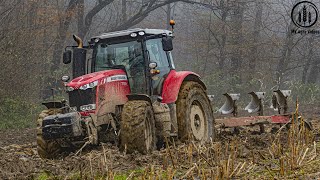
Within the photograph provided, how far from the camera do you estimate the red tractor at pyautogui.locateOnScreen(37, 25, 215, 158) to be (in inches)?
277

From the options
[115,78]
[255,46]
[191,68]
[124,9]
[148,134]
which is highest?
[124,9]

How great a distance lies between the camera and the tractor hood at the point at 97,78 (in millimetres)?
7496

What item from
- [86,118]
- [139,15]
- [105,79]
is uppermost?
[139,15]

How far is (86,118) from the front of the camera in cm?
721

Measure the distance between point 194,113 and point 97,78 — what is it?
6.96ft

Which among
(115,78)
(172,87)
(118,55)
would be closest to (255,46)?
(172,87)

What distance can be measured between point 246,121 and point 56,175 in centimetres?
458

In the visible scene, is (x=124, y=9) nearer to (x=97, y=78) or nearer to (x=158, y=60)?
(x=158, y=60)

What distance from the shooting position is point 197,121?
352 inches

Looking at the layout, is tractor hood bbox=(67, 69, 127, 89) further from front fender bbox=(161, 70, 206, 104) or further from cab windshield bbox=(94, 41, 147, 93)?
front fender bbox=(161, 70, 206, 104)

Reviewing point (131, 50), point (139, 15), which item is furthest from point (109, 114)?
point (139, 15)

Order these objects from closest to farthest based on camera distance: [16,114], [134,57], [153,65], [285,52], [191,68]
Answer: [153,65]
[134,57]
[16,114]
[285,52]
[191,68]

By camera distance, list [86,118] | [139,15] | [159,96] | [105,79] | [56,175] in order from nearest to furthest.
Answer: [56,175], [86,118], [105,79], [159,96], [139,15]

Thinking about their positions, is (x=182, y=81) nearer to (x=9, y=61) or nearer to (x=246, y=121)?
(x=246, y=121)
